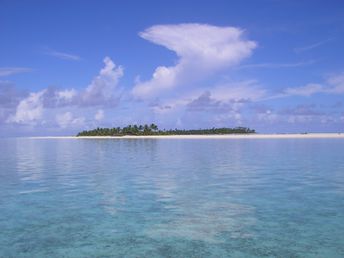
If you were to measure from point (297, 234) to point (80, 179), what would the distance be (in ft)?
62.8

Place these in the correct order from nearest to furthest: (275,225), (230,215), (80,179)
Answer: (275,225)
(230,215)
(80,179)

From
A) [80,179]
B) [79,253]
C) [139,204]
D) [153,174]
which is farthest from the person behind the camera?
[153,174]

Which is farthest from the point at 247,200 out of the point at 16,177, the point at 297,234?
the point at 16,177

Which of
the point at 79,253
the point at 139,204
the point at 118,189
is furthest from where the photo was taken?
the point at 118,189

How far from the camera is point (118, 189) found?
24.1 m

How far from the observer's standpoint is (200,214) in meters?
16.8

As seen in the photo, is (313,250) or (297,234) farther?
(297,234)

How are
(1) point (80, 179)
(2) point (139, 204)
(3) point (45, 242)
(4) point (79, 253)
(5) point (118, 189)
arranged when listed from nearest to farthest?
(4) point (79, 253), (3) point (45, 242), (2) point (139, 204), (5) point (118, 189), (1) point (80, 179)

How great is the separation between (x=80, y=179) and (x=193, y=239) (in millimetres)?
17785

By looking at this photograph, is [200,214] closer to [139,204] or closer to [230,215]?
[230,215]

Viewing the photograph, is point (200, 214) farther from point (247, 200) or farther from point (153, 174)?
point (153, 174)

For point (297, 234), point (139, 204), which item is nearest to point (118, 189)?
point (139, 204)

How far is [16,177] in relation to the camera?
30.9 m

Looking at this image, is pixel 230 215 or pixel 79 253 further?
pixel 230 215
